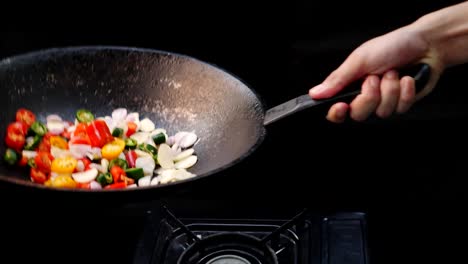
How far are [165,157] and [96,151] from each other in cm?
11

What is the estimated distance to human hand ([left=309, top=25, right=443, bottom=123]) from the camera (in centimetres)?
104

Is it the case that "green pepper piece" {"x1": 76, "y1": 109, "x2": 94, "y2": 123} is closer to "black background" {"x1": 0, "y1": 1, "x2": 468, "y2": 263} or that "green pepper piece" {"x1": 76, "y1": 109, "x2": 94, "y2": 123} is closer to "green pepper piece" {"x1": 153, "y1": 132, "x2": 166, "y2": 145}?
"green pepper piece" {"x1": 153, "y1": 132, "x2": 166, "y2": 145}

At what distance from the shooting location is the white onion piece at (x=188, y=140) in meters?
1.16

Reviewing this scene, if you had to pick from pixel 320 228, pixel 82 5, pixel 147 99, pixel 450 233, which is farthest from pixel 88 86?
pixel 450 233

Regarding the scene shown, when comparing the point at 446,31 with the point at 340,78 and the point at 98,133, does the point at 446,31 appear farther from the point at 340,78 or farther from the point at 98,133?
the point at 98,133

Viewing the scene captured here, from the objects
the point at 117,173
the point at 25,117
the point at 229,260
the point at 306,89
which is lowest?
the point at 229,260

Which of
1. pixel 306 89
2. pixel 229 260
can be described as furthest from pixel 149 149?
pixel 306 89

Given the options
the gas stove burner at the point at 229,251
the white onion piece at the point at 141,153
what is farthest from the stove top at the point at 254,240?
the white onion piece at the point at 141,153

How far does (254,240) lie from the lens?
1.09m

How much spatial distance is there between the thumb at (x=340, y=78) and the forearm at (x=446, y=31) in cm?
13

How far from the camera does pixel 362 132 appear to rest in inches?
56.4

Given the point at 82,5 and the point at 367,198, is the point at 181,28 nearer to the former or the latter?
the point at 82,5

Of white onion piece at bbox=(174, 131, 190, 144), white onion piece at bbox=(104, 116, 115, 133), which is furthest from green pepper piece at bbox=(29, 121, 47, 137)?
white onion piece at bbox=(174, 131, 190, 144)

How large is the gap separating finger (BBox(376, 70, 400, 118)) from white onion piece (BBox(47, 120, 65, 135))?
0.52m
